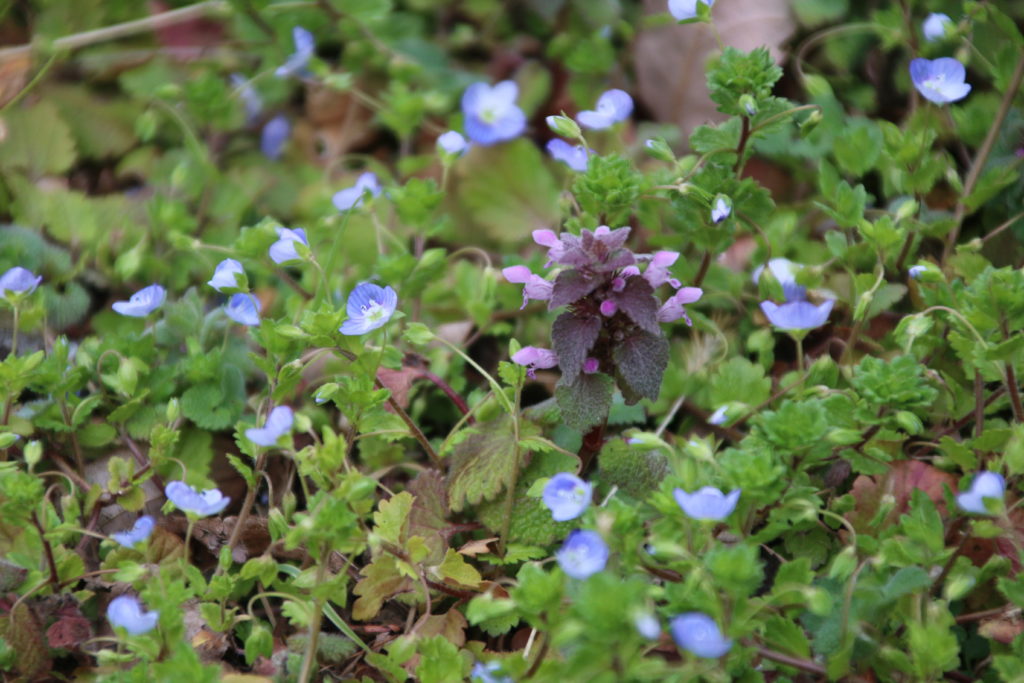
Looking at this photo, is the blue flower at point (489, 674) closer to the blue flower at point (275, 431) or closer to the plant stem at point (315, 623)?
the plant stem at point (315, 623)

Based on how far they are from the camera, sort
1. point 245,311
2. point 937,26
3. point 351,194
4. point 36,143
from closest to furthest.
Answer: point 245,311
point 937,26
point 351,194
point 36,143

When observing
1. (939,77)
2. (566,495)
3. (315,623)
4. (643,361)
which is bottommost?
(315,623)

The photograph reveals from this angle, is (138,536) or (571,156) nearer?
(138,536)

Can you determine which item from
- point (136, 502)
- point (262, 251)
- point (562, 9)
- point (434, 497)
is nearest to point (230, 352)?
point (262, 251)

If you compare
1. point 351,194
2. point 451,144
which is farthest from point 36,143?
point 451,144

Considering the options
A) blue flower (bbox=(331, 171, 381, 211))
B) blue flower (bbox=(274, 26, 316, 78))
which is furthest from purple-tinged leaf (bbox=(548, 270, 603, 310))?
blue flower (bbox=(274, 26, 316, 78))

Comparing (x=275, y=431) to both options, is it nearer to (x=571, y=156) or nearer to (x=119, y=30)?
(x=571, y=156)

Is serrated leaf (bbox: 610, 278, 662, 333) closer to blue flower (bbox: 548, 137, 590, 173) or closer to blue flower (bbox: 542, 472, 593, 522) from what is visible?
blue flower (bbox: 542, 472, 593, 522)
